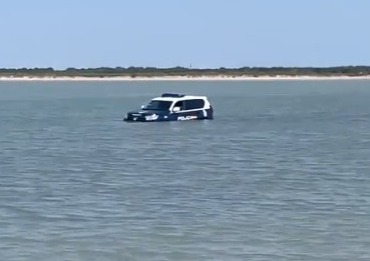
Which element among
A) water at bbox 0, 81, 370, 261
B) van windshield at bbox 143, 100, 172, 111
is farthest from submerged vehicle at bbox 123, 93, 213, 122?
water at bbox 0, 81, 370, 261

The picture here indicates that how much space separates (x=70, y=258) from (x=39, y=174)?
39.9 feet

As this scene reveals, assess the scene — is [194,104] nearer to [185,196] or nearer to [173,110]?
[173,110]

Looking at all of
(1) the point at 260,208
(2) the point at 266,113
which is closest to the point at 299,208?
(1) the point at 260,208

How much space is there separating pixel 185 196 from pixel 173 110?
31412 millimetres

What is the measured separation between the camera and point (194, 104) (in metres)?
59.2

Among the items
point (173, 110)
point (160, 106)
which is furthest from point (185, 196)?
point (160, 106)

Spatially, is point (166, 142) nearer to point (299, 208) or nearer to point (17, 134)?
point (17, 134)

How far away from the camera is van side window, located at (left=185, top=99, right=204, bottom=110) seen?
58.5 metres

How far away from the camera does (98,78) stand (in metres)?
193

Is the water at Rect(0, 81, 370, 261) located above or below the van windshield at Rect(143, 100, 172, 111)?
above

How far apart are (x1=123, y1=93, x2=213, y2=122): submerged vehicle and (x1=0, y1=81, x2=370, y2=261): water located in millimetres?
7473

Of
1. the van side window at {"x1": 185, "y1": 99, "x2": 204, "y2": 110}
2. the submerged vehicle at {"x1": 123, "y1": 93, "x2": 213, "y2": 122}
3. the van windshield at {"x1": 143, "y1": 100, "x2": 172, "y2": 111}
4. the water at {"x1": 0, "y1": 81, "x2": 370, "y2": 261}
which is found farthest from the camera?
the van side window at {"x1": 185, "y1": 99, "x2": 204, "y2": 110}

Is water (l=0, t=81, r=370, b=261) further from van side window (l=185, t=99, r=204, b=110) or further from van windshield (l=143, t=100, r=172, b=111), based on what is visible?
van side window (l=185, t=99, r=204, b=110)

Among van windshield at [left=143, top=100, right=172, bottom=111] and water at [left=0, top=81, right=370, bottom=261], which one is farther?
van windshield at [left=143, top=100, right=172, bottom=111]
